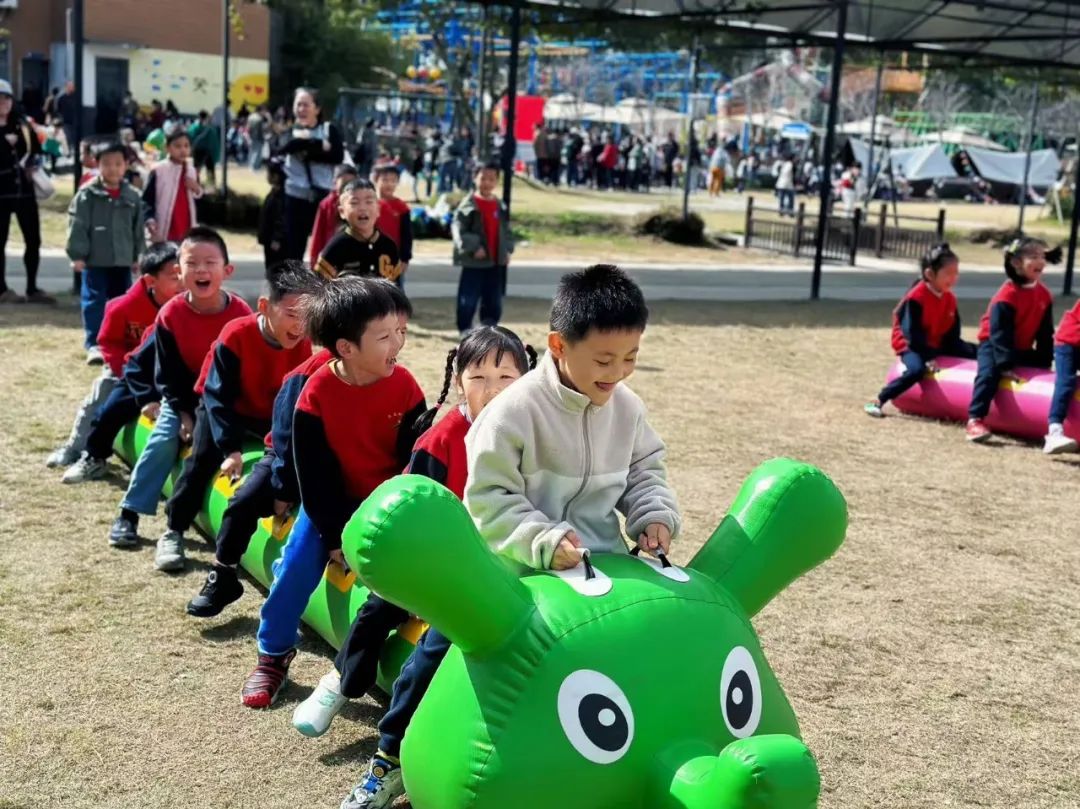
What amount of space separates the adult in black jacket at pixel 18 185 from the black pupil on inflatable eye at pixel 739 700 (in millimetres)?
10231

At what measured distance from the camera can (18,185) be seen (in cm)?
1162

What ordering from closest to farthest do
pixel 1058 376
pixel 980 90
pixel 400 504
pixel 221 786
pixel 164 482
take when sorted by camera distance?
pixel 400 504 → pixel 221 786 → pixel 164 482 → pixel 1058 376 → pixel 980 90

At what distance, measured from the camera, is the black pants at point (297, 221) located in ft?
37.1

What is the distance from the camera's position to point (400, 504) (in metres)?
2.92

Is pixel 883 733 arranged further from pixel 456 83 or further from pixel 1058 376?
pixel 456 83

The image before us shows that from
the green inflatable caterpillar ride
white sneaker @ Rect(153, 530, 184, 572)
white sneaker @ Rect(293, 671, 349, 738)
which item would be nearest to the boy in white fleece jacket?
the green inflatable caterpillar ride

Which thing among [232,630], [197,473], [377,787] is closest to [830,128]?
[197,473]

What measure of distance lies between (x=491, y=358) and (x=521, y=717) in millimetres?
1373

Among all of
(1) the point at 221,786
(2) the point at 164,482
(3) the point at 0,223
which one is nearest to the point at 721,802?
(1) the point at 221,786

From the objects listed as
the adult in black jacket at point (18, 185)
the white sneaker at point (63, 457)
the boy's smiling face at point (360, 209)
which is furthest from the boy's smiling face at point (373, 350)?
the adult in black jacket at point (18, 185)

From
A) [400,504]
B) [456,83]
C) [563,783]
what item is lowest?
[563,783]

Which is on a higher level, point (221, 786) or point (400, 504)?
point (400, 504)

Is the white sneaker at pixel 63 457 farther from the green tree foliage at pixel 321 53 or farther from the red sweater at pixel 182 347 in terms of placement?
the green tree foliage at pixel 321 53

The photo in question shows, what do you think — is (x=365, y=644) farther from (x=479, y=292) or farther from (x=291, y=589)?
(x=479, y=292)
